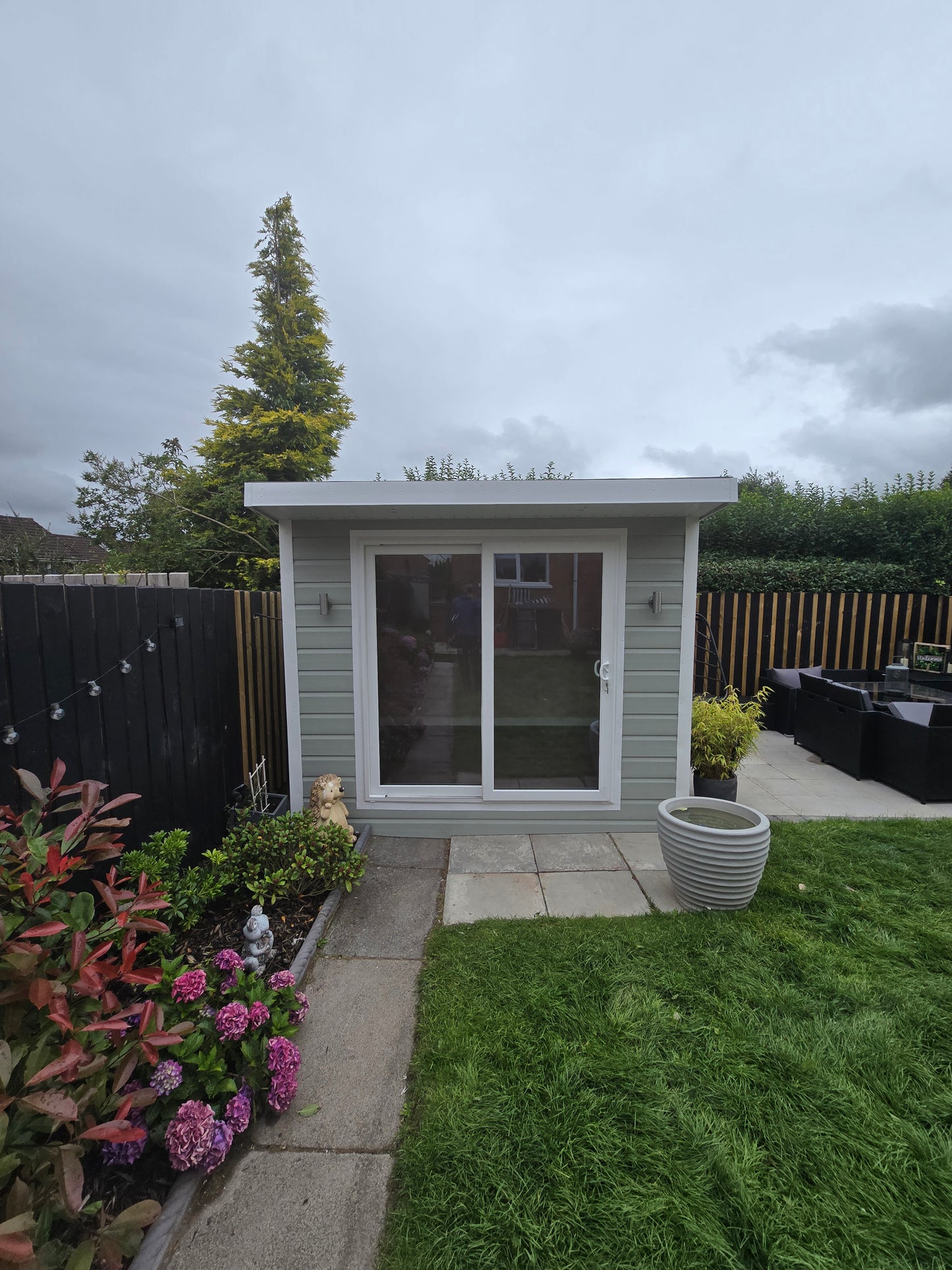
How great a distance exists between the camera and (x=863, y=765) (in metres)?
4.64

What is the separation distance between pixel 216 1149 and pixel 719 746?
3488 millimetres

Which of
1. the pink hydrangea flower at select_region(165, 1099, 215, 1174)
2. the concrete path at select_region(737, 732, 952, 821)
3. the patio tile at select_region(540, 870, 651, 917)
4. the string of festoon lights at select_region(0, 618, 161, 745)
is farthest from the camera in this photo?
the concrete path at select_region(737, 732, 952, 821)

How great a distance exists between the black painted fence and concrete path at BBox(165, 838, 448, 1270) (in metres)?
1.26

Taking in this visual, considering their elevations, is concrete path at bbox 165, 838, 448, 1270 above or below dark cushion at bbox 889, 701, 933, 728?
below

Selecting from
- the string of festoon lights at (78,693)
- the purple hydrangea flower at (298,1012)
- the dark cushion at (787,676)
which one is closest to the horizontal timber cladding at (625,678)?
the string of festoon lights at (78,693)

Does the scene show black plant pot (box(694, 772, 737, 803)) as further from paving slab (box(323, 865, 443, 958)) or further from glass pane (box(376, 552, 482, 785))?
paving slab (box(323, 865, 443, 958))

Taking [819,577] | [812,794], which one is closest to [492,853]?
[812,794]

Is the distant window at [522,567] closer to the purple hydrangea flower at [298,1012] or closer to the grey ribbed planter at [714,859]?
the grey ribbed planter at [714,859]

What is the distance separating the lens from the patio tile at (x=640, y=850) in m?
3.24

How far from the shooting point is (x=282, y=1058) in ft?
5.55

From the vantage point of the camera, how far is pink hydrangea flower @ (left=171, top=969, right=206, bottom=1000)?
1.70 m

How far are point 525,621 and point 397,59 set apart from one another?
18.9ft

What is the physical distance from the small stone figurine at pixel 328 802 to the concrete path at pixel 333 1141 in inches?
28.1

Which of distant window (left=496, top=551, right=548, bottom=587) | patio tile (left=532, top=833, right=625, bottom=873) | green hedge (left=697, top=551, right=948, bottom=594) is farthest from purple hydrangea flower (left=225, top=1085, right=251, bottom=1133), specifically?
green hedge (left=697, top=551, right=948, bottom=594)
